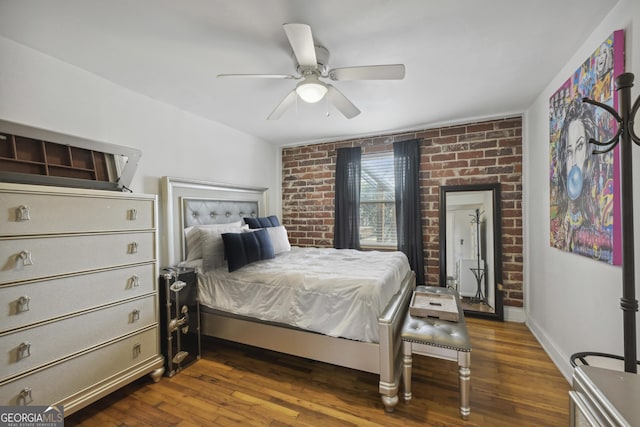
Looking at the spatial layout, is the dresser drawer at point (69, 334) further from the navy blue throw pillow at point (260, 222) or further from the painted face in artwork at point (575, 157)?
the painted face in artwork at point (575, 157)

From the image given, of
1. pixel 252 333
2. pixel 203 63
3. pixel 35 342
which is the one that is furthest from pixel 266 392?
pixel 203 63

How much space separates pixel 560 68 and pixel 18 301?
149 inches

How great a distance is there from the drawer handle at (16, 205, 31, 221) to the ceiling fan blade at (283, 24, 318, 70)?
5.29 feet

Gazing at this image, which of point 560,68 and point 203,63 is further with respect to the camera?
point 560,68

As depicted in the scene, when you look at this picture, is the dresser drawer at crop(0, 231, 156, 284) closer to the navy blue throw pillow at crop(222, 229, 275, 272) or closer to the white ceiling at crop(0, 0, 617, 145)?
the navy blue throw pillow at crop(222, 229, 275, 272)

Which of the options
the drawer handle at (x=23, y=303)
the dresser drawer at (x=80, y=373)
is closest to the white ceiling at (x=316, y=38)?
the drawer handle at (x=23, y=303)

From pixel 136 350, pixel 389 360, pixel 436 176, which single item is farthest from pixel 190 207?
pixel 436 176

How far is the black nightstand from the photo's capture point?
2.00 m

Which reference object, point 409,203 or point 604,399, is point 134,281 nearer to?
point 604,399

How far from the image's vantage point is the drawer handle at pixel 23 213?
1.30 meters

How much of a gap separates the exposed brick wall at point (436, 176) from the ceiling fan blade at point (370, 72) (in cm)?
190

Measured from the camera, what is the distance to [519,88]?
2.31 m

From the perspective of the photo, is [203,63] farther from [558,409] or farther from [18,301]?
[558,409]

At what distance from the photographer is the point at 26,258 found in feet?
4.34
